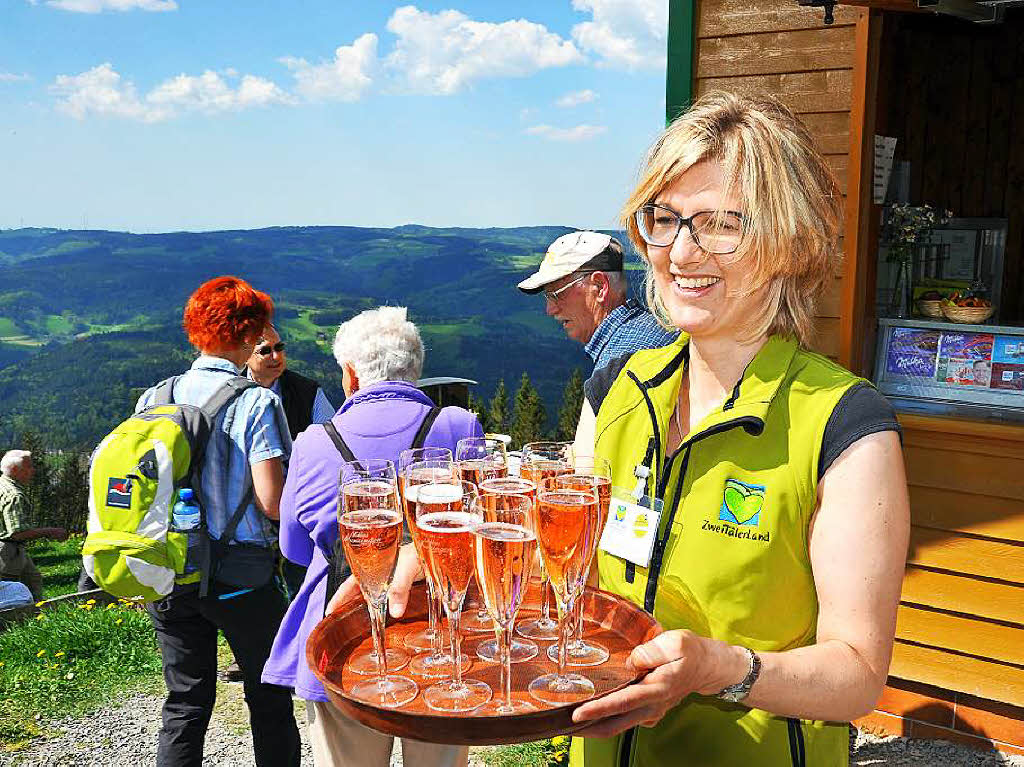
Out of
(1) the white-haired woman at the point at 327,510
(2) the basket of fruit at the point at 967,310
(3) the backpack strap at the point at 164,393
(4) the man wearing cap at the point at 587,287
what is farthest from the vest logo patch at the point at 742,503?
(2) the basket of fruit at the point at 967,310

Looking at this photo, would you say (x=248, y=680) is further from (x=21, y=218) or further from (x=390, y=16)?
(x=390, y=16)

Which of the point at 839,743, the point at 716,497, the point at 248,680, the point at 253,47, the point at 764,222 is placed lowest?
the point at 248,680

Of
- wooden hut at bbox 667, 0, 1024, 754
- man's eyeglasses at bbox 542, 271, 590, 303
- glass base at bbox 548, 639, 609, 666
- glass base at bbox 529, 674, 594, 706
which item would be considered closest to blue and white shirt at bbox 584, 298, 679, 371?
man's eyeglasses at bbox 542, 271, 590, 303

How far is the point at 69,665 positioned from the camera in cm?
470

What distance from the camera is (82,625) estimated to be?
509cm

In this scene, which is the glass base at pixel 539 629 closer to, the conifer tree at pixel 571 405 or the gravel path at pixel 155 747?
the gravel path at pixel 155 747

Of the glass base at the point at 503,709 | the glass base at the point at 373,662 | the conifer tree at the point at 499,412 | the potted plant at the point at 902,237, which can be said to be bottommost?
the conifer tree at the point at 499,412

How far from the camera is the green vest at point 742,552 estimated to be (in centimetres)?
122

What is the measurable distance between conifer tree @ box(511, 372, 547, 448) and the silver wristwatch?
61.6ft

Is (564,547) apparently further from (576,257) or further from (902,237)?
(902,237)

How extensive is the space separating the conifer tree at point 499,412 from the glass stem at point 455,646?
62.1 ft

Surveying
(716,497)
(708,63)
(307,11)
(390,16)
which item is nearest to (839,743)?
(716,497)

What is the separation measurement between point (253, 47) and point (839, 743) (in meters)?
69.7

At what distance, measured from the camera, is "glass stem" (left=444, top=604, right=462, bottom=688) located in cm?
111
